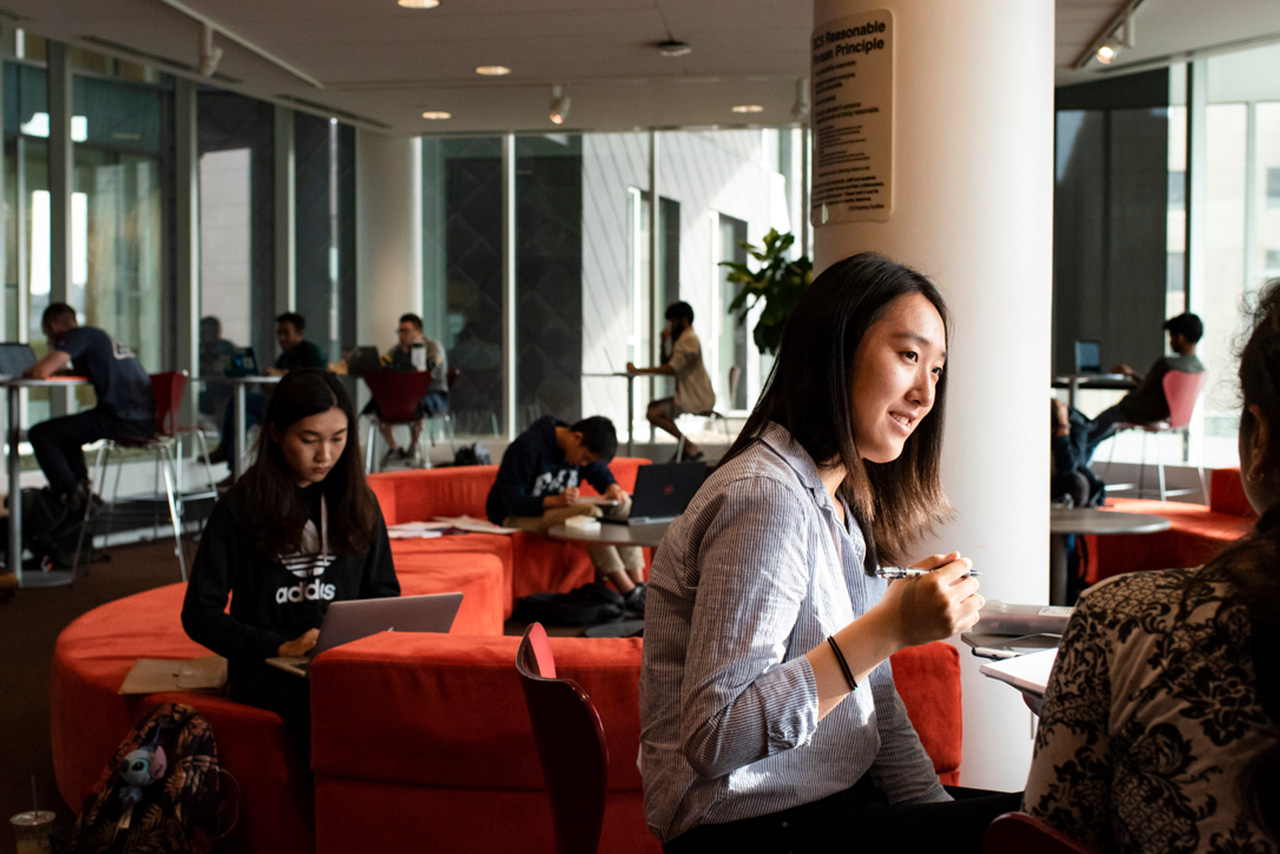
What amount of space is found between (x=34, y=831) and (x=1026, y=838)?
2392mm

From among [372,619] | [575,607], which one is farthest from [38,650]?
[372,619]

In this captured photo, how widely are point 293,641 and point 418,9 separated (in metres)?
5.27

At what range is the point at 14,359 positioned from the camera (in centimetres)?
601

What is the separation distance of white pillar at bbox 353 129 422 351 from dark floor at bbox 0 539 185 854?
4.07m

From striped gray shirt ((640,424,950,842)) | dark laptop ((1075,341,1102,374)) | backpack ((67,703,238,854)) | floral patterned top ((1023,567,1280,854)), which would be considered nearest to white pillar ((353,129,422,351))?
dark laptop ((1075,341,1102,374))

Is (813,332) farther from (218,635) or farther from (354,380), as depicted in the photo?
(354,380)

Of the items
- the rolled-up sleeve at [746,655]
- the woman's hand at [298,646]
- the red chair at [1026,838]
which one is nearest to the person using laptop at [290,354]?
the woman's hand at [298,646]

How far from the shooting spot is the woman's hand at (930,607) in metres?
1.25

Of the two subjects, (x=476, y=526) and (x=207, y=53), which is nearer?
(x=476, y=526)

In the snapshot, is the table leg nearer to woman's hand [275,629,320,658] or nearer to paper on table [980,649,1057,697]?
paper on table [980,649,1057,697]

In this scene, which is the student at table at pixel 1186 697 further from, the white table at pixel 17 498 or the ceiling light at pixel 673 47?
the ceiling light at pixel 673 47

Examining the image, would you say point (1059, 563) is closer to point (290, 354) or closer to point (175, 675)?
point (175, 675)

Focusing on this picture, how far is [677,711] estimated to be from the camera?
1334 mm

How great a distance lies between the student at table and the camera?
2.96 feet
